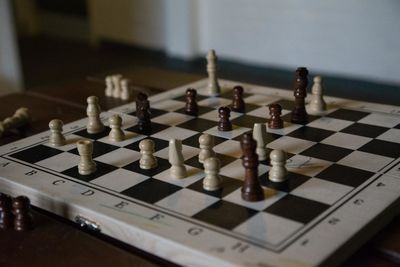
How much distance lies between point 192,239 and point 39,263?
270 mm

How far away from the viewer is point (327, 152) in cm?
137

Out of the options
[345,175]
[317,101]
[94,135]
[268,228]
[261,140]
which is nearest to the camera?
[268,228]

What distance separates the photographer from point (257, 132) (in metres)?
1.38

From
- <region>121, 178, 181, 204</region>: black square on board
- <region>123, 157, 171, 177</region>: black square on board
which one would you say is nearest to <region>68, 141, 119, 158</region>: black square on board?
<region>123, 157, 171, 177</region>: black square on board

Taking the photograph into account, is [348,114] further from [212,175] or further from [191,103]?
[212,175]

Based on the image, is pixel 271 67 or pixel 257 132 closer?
pixel 257 132

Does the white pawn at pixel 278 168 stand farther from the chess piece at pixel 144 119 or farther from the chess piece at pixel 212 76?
the chess piece at pixel 212 76

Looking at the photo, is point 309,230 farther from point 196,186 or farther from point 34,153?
point 34,153

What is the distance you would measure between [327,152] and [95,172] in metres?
0.54

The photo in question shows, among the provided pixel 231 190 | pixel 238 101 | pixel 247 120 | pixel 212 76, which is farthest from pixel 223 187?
pixel 212 76

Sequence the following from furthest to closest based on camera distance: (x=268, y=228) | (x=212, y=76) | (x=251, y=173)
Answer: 1. (x=212, y=76)
2. (x=251, y=173)
3. (x=268, y=228)

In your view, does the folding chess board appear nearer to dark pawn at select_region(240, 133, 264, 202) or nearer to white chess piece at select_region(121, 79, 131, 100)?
dark pawn at select_region(240, 133, 264, 202)

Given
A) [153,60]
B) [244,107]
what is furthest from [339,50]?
[244,107]

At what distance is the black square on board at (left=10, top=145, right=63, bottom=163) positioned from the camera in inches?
56.5
